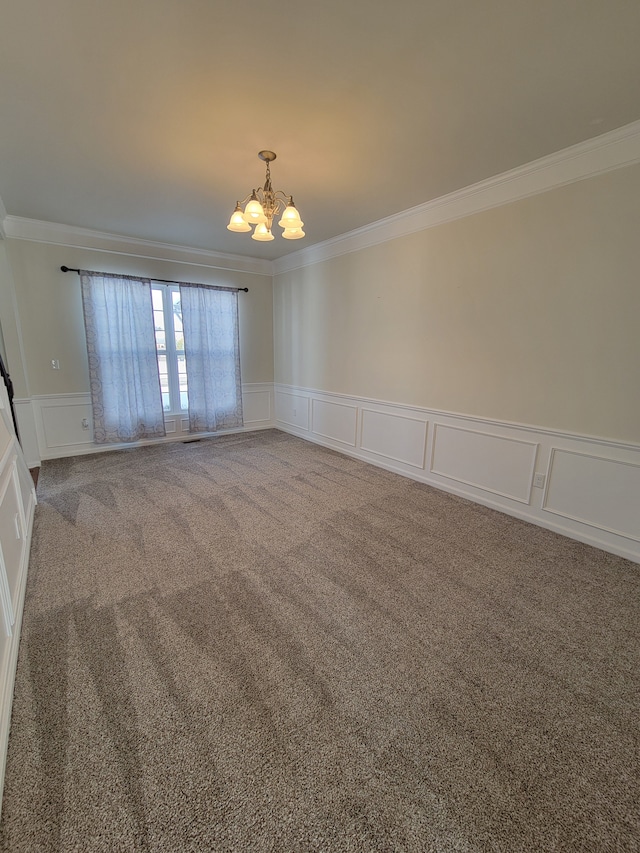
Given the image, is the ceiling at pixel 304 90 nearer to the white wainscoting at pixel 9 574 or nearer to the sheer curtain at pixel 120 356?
the sheer curtain at pixel 120 356

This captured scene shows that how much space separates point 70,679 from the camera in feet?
4.89

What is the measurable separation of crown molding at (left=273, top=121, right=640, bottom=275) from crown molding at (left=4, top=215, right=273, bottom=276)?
1.86 m

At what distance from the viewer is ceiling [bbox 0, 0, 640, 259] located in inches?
56.6

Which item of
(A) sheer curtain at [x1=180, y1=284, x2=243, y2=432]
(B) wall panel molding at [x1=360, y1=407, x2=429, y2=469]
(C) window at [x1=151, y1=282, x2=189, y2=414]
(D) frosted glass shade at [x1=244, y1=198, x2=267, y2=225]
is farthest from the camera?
(A) sheer curtain at [x1=180, y1=284, x2=243, y2=432]

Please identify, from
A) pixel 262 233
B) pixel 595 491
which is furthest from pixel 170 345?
pixel 595 491

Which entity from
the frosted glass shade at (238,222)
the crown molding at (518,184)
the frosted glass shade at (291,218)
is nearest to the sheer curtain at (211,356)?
the crown molding at (518,184)

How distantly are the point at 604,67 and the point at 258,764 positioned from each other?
3.32 m

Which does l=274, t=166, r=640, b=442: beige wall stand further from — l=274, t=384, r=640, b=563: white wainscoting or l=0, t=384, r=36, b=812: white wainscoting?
l=0, t=384, r=36, b=812: white wainscoting

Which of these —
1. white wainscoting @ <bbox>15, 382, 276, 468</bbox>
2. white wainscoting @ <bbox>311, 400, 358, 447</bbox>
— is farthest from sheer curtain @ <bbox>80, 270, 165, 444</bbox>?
white wainscoting @ <bbox>311, 400, 358, 447</bbox>

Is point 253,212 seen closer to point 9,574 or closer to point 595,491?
point 9,574

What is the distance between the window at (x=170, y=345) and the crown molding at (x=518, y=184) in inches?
98.2

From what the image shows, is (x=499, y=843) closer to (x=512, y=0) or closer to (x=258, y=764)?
(x=258, y=764)

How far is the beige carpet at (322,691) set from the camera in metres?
1.06

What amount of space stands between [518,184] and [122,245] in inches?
172
